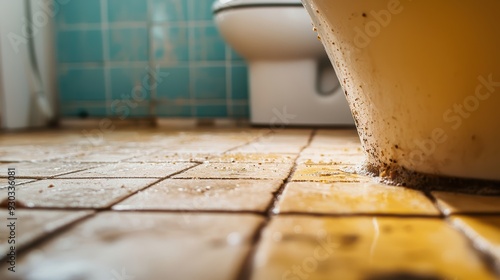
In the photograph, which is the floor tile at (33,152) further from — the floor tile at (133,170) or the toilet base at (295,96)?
the toilet base at (295,96)

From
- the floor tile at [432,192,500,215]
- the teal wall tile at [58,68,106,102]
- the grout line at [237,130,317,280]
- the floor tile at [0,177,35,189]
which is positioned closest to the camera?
the grout line at [237,130,317,280]

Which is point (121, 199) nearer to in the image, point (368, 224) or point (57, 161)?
point (368, 224)

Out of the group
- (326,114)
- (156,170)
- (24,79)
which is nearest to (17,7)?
(24,79)

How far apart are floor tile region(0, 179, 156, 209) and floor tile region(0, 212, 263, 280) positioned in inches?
3.4

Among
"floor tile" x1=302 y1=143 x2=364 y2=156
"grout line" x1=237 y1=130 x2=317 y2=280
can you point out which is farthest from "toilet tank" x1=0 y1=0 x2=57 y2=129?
"grout line" x1=237 y1=130 x2=317 y2=280

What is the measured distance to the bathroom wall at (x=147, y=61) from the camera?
2369mm

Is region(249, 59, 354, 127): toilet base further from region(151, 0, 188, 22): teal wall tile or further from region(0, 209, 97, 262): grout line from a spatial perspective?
region(0, 209, 97, 262): grout line

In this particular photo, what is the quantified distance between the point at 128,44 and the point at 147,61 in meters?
0.13

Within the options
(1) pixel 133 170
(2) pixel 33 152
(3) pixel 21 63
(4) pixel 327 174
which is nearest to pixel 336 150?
(4) pixel 327 174

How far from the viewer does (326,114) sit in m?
2.01

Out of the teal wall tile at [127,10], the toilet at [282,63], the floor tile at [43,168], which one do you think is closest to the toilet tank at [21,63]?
the teal wall tile at [127,10]

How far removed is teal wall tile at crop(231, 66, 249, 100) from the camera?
2371 mm

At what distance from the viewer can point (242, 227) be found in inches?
19.0

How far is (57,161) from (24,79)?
136 centimetres
